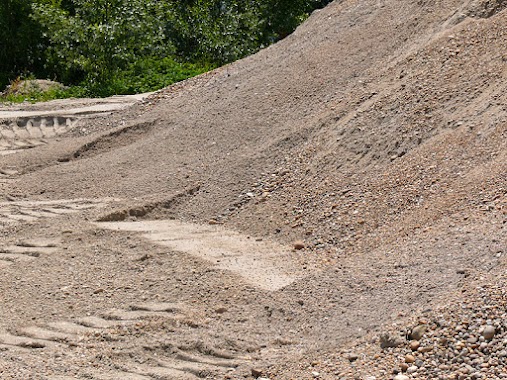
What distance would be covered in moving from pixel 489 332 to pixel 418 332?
0.37m

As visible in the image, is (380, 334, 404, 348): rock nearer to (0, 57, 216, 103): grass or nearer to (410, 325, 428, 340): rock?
(410, 325, 428, 340): rock

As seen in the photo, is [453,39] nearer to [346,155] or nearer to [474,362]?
[346,155]

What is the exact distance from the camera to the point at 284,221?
24.6 ft

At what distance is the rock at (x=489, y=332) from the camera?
4609 mm

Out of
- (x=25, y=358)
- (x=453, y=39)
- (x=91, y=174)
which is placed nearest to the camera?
(x=25, y=358)

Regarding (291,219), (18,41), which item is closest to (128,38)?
(18,41)

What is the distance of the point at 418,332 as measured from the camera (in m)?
4.85

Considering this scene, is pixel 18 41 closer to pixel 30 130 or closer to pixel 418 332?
pixel 30 130

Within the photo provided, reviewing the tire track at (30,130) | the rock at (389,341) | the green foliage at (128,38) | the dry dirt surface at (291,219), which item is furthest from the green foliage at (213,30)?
the rock at (389,341)

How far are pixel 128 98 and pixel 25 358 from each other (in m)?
8.23

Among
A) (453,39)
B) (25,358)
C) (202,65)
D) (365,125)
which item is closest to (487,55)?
(453,39)

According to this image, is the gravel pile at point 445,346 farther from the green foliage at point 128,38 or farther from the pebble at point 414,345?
the green foliage at point 128,38

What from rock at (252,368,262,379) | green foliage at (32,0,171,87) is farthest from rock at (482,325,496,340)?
green foliage at (32,0,171,87)

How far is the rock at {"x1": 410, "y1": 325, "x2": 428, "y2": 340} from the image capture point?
4836 millimetres
